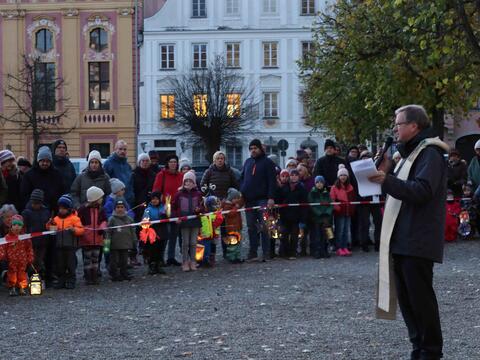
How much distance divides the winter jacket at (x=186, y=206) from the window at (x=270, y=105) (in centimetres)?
4708

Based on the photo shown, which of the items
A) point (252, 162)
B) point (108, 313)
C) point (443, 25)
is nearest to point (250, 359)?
point (108, 313)

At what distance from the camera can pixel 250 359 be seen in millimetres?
8547

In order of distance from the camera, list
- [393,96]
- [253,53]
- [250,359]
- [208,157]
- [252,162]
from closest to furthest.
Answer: [250,359] < [252,162] < [393,96] < [208,157] < [253,53]

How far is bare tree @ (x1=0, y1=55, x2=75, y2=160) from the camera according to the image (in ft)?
185

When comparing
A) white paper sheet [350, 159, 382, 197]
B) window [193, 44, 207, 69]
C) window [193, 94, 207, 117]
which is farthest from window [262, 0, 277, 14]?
white paper sheet [350, 159, 382, 197]

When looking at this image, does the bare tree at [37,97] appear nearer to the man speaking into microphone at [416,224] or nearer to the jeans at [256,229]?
the jeans at [256,229]

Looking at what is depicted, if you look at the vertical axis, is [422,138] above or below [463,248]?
above

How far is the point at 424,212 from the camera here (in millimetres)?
7414

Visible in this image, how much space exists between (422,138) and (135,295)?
21.9ft

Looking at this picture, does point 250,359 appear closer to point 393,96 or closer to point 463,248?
point 463,248

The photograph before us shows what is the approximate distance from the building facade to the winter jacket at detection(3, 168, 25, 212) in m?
44.9

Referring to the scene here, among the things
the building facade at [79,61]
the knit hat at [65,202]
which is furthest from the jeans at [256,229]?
the building facade at [79,61]

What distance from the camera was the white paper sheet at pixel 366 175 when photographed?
286 inches

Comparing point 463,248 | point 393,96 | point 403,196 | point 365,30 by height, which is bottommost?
point 463,248
